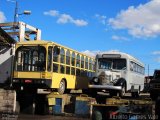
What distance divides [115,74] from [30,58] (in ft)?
16.7

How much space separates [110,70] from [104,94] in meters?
1.54

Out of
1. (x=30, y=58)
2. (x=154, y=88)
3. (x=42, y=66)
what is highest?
(x=30, y=58)

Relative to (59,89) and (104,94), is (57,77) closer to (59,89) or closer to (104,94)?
(59,89)

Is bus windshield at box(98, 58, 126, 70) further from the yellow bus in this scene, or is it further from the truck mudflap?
the truck mudflap

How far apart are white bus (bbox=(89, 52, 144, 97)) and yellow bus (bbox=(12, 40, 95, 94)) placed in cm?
183

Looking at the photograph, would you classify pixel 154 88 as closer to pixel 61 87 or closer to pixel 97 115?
pixel 61 87

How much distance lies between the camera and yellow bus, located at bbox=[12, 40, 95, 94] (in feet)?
69.9

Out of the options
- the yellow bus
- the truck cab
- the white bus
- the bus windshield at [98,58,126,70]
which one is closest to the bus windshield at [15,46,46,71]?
the yellow bus

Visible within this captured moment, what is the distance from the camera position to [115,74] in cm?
2330

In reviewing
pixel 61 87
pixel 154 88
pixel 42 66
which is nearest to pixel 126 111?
pixel 42 66

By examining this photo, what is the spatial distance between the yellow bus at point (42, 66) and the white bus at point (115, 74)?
1.83 meters

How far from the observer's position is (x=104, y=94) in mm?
23391

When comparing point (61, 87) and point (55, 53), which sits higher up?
point (55, 53)

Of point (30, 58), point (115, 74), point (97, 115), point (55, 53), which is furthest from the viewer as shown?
point (115, 74)
